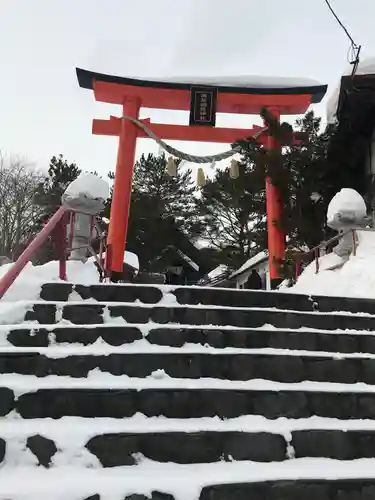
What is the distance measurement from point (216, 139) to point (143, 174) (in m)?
14.0

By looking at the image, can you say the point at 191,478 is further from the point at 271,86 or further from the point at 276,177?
the point at 271,86

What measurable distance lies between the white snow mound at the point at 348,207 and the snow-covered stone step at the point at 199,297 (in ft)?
10.4

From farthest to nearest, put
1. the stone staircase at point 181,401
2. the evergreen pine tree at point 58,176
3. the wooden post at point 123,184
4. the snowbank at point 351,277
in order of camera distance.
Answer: the evergreen pine tree at point 58,176 → the wooden post at point 123,184 → the snowbank at point 351,277 → the stone staircase at point 181,401

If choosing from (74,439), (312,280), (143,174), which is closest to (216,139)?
(312,280)

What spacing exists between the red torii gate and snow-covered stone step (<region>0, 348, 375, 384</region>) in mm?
8224

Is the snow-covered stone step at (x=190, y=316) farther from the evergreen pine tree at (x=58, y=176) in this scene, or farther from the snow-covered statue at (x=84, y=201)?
the evergreen pine tree at (x=58, y=176)

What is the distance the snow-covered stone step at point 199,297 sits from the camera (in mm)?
4172

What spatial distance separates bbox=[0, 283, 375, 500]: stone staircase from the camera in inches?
99.3

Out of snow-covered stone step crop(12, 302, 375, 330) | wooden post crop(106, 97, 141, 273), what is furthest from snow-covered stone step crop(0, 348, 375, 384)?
wooden post crop(106, 97, 141, 273)

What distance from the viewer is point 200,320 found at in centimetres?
391

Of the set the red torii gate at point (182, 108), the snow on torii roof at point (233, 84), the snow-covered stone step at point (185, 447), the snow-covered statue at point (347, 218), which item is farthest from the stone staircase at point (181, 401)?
the snow on torii roof at point (233, 84)

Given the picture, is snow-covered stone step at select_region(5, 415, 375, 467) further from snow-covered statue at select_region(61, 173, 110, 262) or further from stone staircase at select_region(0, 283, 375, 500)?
snow-covered statue at select_region(61, 173, 110, 262)

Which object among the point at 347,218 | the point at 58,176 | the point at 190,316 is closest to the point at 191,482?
the point at 190,316

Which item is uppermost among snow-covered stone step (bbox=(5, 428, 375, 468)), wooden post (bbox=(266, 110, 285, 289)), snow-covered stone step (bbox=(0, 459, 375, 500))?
wooden post (bbox=(266, 110, 285, 289))
